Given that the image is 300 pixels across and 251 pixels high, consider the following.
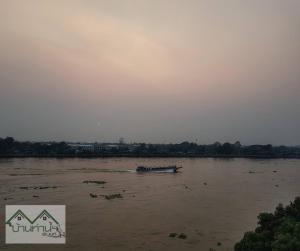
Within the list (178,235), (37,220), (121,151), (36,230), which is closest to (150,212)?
(178,235)

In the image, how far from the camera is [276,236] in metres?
12.0

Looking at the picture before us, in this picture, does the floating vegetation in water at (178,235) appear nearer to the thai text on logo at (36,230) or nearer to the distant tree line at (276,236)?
the distant tree line at (276,236)

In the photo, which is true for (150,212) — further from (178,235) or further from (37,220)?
(37,220)

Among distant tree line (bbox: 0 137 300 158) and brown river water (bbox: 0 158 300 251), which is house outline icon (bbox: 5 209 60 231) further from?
distant tree line (bbox: 0 137 300 158)

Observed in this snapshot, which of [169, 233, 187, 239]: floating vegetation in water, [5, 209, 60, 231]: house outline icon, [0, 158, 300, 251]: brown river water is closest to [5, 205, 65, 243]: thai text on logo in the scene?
[5, 209, 60, 231]: house outline icon

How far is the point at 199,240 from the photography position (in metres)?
18.8

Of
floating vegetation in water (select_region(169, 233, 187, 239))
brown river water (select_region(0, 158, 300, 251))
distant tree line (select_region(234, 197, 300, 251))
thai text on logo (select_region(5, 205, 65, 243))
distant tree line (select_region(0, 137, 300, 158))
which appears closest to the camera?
distant tree line (select_region(234, 197, 300, 251))

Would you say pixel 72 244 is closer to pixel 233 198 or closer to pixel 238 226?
pixel 238 226

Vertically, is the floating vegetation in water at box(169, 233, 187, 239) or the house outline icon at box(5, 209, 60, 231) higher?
the house outline icon at box(5, 209, 60, 231)

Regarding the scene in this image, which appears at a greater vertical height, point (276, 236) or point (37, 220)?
point (276, 236)

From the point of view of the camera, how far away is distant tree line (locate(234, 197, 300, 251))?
420 inches

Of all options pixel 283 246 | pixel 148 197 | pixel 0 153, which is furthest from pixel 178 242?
pixel 0 153

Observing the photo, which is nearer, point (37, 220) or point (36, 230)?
point (36, 230)

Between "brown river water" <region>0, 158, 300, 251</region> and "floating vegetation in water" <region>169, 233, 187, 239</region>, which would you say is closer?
"brown river water" <region>0, 158, 300, 251</region>
